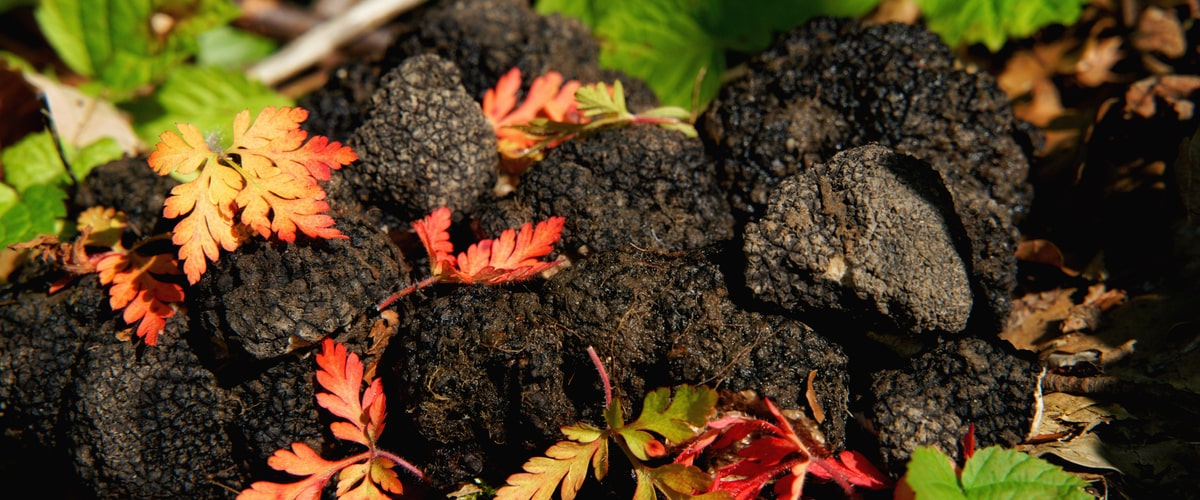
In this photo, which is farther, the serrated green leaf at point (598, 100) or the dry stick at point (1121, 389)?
the serrated green leaf at point (598, 100)

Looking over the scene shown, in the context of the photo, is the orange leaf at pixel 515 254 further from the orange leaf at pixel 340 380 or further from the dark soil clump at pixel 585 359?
the orange leaf at pixel 340 380

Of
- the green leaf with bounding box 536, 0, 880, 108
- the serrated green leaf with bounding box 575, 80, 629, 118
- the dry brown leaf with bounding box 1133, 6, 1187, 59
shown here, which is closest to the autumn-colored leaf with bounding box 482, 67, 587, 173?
the serrated green leaf with bounding box 575, 80, 629, 118

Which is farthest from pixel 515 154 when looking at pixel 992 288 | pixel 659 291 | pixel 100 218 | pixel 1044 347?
pixel 1044 347

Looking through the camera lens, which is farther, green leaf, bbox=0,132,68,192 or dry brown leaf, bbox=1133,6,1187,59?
dry brown leaf, bbox=1133,6,1187,59

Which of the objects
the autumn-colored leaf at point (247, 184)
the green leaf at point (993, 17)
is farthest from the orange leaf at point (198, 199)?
the green leaf at point (993, 17)

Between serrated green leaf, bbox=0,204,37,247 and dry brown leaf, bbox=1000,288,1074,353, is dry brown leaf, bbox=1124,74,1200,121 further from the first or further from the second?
serrated green leaf, bbox=0,204,37,247

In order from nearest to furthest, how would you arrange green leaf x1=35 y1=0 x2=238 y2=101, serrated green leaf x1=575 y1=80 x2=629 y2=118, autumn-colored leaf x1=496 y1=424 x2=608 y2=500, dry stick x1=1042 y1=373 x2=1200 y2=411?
autumn-colored leaf x1=496 y1=424 x2=608 y2=500, dry stick x1=1042 y1=373 x2=1200 y2=411, serrated green leaf x1=575 y1=80 x2=629 y2=118, green leaf x1=35 y1=0 x2=238 y2=101
